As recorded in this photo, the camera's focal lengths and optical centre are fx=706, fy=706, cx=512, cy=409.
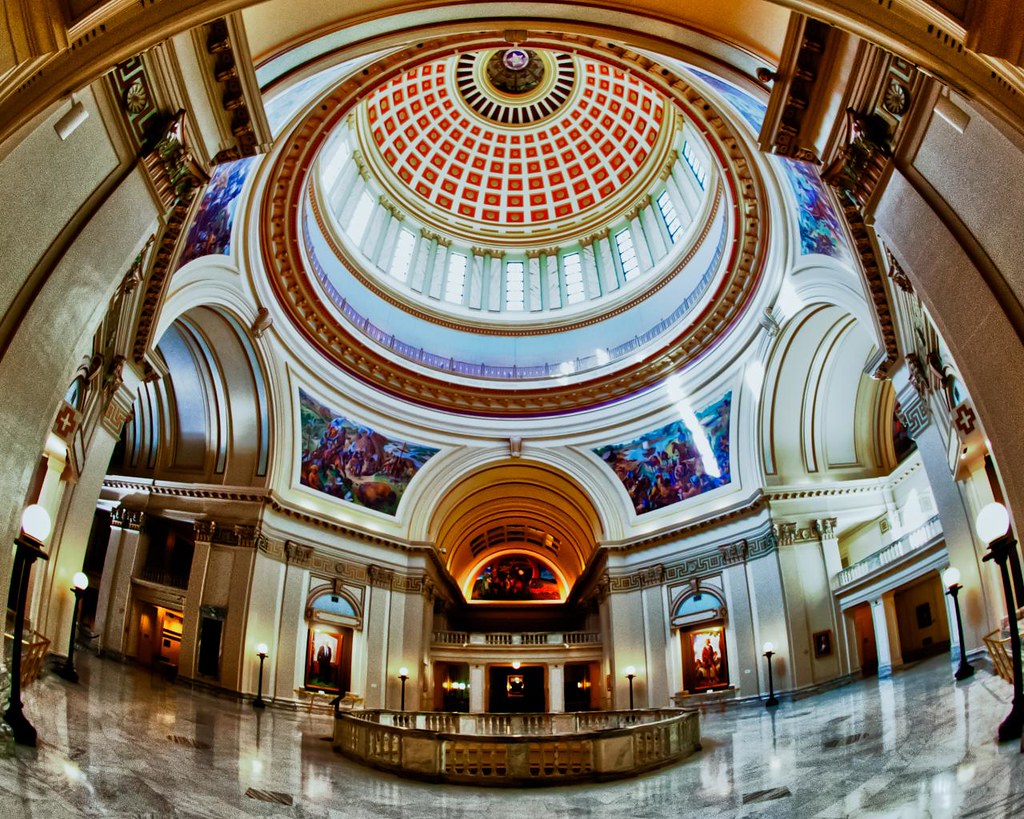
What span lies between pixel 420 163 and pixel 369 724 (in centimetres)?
2244

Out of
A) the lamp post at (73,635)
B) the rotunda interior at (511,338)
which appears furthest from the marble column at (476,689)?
the lamp post at (73,635)

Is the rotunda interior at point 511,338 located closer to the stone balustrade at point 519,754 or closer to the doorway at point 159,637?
the doorway at point 159,637

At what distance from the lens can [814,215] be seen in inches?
580

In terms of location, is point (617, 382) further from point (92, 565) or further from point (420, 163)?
point (92, 565)

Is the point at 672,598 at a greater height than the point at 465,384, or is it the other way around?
the point at 465,384

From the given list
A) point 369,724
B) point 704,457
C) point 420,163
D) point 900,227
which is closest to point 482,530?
point 704,457

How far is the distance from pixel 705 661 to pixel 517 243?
17.2 m

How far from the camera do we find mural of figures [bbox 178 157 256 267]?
1365 centimetres

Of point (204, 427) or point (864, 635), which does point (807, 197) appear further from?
point (204, 427)

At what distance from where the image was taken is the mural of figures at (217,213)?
44.8ft

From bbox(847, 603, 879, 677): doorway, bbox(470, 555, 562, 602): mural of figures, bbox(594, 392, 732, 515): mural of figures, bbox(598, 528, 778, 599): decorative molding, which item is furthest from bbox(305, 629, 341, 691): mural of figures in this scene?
bbox(470, 555, 562, 602): mural of figures

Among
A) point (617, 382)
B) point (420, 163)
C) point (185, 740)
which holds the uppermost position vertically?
point (420, 163)

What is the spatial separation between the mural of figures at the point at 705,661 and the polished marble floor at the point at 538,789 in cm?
826

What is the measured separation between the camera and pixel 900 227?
8.37m
